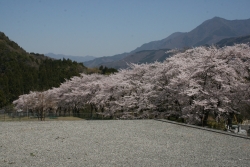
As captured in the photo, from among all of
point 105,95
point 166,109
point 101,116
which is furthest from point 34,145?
point 101,116

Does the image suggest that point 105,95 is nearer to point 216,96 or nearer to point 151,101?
point 151,101

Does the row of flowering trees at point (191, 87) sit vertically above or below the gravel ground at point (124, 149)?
above

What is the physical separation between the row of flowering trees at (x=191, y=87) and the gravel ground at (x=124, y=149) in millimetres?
4944

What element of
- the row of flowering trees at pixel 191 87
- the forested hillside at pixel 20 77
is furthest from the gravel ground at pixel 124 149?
the forested hillside at pixel 20 77

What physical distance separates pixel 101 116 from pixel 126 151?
22038mm

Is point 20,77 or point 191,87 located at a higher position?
point 20,77

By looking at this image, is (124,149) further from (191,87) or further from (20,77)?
(20,77)

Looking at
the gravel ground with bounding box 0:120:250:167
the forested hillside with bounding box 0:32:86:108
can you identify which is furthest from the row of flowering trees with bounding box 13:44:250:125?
the forested hillside with bounding box 0:32:86:108

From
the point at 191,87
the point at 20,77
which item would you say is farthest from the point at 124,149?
the point at 20,77

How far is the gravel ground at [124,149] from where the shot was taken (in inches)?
286

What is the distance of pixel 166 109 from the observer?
21812mm

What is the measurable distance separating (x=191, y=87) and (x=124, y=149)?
33.0 ft

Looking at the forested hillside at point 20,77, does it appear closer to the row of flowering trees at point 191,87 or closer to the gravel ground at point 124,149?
the row of flowering trees at point 191,87

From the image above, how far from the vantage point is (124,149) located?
897 centimetres
